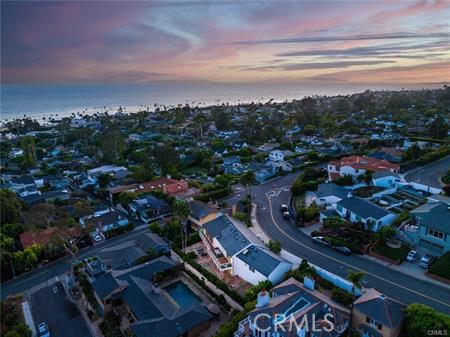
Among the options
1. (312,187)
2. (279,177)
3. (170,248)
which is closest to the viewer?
(170,248)

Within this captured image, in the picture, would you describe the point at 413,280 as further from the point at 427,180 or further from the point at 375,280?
the point at 427,180

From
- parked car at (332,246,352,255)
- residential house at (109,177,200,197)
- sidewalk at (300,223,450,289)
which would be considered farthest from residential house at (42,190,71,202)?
sidewalk at (300,223,450,289)

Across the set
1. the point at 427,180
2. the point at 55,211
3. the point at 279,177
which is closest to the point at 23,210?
the point at 55,211

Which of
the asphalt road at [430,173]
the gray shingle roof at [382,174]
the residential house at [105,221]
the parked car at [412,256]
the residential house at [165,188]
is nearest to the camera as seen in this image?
the parked car at [412,256]

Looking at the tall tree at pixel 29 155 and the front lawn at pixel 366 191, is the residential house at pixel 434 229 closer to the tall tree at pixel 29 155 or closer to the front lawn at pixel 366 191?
the front lawn at pixel 366 191

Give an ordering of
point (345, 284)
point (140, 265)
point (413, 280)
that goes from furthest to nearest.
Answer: point (140, 265) < point (413, 280) < point (345, 284)

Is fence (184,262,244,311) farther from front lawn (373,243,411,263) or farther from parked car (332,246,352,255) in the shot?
front lawn (373,243,411,263)

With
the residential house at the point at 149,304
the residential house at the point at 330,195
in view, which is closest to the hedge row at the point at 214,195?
the residential house at the point at 330,195
